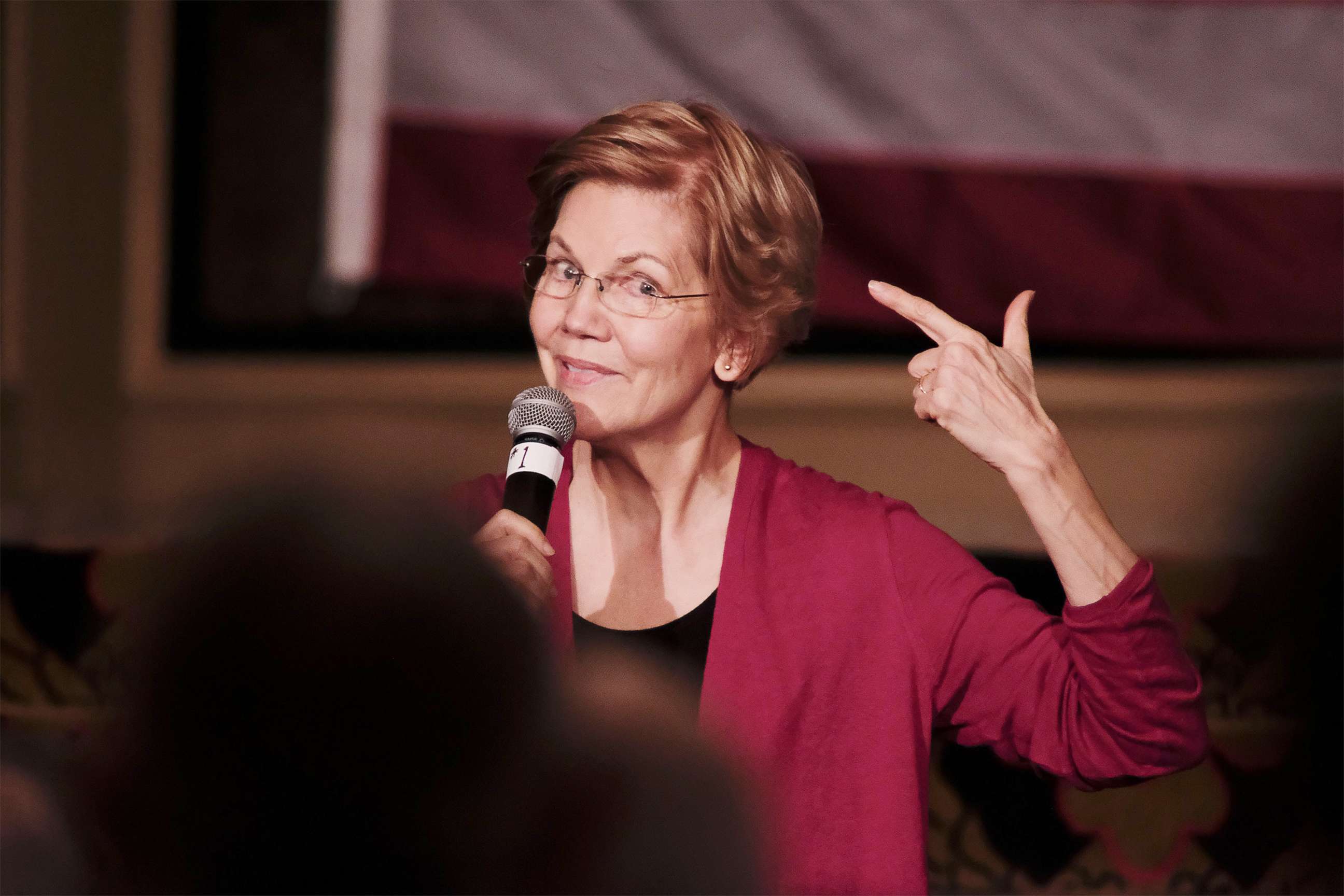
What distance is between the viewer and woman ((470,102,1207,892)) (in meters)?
0.94

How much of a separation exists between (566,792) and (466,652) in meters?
0.05

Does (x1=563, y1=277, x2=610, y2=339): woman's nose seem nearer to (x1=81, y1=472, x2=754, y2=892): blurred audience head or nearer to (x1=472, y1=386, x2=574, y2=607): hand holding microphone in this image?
(x1=472, y1=386, x2=574, y2=607): hand holding microphone

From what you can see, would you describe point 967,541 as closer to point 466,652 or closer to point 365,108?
point 365,108

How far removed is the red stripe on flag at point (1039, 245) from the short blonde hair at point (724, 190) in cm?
114

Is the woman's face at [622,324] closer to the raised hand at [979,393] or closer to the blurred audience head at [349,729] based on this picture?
the raised hand at [979,393]

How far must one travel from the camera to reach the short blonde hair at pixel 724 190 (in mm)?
1043

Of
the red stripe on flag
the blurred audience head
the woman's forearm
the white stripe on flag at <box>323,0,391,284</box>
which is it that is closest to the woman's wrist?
the woman's forearm

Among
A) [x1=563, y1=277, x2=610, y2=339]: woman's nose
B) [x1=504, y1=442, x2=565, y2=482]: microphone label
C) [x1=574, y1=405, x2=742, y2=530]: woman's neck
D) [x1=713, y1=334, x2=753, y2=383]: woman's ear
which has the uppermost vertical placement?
Answer: [x1=563, y1=277, x2=610, y2=339]: woman's nose

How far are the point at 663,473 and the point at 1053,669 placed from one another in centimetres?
34

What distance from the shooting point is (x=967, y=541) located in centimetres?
197

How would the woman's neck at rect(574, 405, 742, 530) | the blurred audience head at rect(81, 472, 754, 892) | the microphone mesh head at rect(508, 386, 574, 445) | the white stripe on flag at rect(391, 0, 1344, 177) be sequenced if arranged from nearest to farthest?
1. the blurred audience head at rect(81, 472, 754, 892)
2. the microphone mesh head at rect(508, 386, 574, 445)
3. the woman's neck at rect(574, 405, 742, 530)
4. the white stripe on flag at rect(391, 0, 1344, 177)

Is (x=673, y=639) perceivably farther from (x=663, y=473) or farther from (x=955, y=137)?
(x=955, y=137)

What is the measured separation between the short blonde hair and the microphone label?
20cm

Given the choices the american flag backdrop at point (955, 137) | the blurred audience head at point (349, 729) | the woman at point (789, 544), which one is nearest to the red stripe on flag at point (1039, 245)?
the american flag backdrop at point (955, 137)
